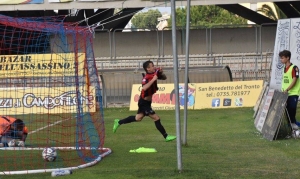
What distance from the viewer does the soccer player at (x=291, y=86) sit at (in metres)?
15.3

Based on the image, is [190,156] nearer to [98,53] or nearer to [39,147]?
[39,147]

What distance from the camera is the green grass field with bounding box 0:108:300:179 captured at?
34.8 ft

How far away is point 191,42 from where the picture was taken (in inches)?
1505

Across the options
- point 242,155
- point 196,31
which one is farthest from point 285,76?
point 196,31

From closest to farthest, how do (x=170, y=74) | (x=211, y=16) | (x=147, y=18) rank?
(x=170, y=74) < (x=211, y=16) < (x=147, y=18)

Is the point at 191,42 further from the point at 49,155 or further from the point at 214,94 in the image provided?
the point at 49,155

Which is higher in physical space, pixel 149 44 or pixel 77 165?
pixel 149 44

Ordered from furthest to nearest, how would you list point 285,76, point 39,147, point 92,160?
1. point 285,76
2. point 39,147
3. point 92,160

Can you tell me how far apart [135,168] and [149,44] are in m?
27.4

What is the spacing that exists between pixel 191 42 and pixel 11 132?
24218 mm

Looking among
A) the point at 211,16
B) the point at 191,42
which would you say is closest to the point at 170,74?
the point at 191,42

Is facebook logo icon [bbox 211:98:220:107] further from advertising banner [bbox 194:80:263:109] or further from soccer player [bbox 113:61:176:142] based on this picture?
soccer player [bbox 113:61:176:142]

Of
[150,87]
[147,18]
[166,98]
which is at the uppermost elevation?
[147,18]

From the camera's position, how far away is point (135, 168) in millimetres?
11242
